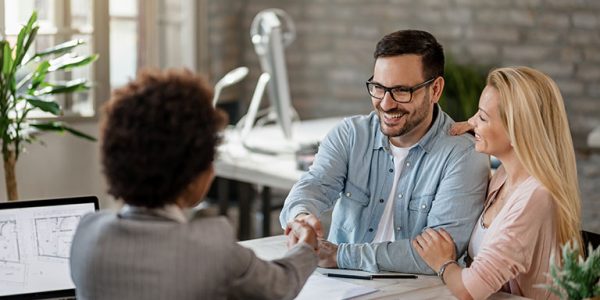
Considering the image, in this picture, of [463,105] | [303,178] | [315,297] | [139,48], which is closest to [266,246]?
[303,178]

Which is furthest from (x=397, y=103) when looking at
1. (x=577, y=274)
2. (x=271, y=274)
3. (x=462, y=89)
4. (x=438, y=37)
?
(x=438, y=37)

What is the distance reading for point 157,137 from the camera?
1738 mm

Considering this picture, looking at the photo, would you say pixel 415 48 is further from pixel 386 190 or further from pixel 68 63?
pixel 68 63

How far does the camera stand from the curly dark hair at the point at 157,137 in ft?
5.73

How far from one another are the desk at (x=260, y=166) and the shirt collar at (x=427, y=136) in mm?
1479

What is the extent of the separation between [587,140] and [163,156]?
4.36 m

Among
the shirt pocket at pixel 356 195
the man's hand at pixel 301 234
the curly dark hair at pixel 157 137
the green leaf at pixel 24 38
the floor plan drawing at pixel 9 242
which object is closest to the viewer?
the curly dark hair at pixel 157 137

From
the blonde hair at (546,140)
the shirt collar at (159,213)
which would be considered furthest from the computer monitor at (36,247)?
the blonde hair at (546,140)

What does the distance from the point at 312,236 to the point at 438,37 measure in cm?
404

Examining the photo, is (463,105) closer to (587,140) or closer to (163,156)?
(587,140)

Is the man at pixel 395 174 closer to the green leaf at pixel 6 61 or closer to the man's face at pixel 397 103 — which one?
the man's face at pixel 397 103

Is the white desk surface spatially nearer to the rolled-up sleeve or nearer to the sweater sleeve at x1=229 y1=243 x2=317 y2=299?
the rolled-up sleeve

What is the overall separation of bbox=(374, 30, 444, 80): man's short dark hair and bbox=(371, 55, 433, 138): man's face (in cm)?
1

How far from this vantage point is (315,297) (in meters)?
2.46
